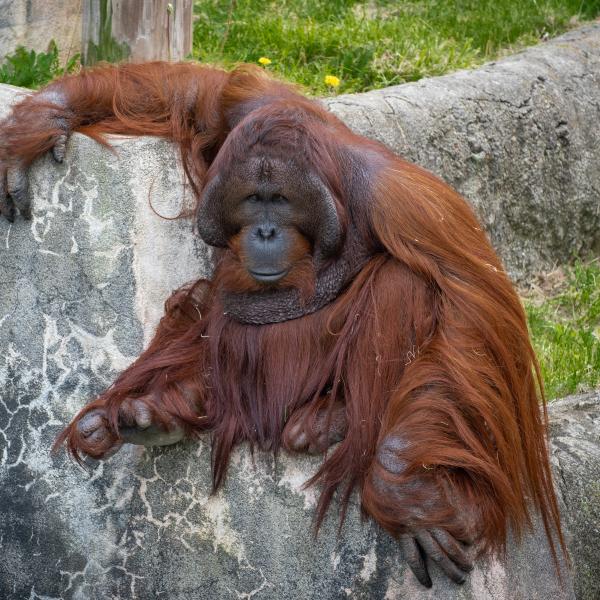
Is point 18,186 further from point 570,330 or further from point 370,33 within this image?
point 370,33

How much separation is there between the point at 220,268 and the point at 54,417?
0.59m

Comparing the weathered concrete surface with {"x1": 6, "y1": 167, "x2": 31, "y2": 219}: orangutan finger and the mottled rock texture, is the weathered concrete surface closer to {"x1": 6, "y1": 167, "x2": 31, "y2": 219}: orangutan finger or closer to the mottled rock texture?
the mottled rock texture

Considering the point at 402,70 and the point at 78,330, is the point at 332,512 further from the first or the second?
the point at 402,70

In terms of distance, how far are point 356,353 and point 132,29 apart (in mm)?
1905

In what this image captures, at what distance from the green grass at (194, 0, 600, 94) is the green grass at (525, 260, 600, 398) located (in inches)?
41.0

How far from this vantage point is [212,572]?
2779 mm

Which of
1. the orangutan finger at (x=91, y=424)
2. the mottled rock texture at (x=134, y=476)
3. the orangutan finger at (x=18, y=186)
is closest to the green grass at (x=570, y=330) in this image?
the mottled rock texture at (x=134, y=476)

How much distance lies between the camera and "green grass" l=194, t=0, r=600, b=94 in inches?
193

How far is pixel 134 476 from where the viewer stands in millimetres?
2887

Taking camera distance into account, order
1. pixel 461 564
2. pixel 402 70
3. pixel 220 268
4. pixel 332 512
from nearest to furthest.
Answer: pixel 461 564 < pixel 332 512 < pixel 220 268 < pixel 402 70

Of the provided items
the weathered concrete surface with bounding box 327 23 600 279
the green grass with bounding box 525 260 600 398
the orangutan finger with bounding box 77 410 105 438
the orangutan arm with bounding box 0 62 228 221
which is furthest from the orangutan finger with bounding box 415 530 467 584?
the weathered concrete surface with bounding box 327 23 600 279

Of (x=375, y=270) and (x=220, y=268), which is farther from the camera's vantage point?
(x=220, y=268)

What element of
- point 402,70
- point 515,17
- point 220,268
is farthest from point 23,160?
point 515,17

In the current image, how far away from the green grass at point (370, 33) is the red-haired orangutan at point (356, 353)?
2094 mm
